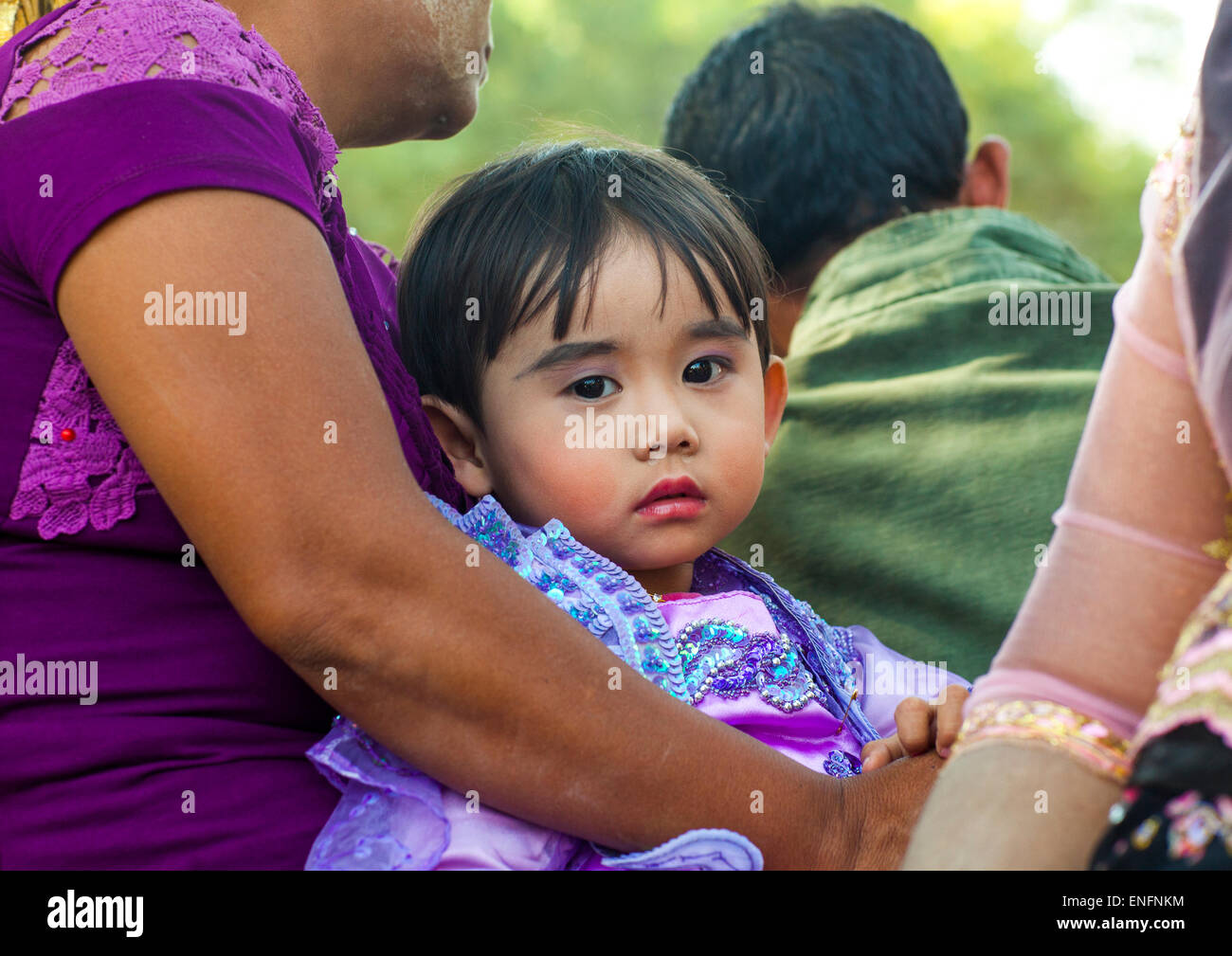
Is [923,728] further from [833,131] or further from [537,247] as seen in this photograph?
[833,131]

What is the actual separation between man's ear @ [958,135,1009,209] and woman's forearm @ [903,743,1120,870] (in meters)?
2.60

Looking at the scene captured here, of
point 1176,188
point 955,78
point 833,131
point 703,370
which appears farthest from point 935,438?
point 955,78

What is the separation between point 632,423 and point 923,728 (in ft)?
2.00

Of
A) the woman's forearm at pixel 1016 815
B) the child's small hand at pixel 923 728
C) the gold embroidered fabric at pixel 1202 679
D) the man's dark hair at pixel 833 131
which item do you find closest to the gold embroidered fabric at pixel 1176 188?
the gold embroidered fabric at pixel 1202 679

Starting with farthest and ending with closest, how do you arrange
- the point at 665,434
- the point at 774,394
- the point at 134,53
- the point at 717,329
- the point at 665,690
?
1. the point at 774,394
2. the point at 717,329
3. the point at 665,434
4. the point at 665,690
5. the point at 134,53

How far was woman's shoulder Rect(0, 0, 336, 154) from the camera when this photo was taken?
1.54m

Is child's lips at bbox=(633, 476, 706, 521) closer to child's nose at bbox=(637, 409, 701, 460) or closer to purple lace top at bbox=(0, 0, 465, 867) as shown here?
child's nose at bbox=(637, 409, 701, 460)

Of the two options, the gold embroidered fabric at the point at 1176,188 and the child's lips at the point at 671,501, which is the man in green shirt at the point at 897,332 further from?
the gold embroidered fabric at the point at 1176,188

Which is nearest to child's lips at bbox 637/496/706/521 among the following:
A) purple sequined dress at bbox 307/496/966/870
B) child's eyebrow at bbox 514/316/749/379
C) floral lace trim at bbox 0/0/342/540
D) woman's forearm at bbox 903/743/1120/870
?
purple sequined dress at bbox 307/496/966/870

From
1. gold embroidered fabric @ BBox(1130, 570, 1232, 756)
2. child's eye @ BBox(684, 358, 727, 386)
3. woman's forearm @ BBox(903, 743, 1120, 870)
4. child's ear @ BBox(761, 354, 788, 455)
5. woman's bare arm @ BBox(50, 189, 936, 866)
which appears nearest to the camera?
gold embroidered fabric @ BBox(1130, 570, 1232, 756)

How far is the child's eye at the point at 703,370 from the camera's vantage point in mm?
2172

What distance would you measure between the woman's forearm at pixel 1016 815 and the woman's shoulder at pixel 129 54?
3.66ft

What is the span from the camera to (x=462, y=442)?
2.26 m

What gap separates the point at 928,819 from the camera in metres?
1.28
